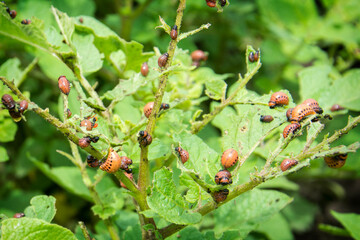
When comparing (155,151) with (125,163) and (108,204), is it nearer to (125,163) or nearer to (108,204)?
(125,163)

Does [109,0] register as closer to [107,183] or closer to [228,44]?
[228,44]

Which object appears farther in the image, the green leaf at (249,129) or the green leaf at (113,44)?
the green leaf at (113,44)

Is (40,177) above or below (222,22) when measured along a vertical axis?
below

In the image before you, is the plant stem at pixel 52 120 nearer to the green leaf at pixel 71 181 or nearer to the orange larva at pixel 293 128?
the orange larva at pixel 293 128

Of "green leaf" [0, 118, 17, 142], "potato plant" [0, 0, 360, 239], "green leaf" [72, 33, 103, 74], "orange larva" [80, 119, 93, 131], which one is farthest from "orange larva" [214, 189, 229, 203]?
"green leaf" [0, 118, 17, 142]

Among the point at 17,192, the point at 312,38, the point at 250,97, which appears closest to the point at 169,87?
the point at 250,97

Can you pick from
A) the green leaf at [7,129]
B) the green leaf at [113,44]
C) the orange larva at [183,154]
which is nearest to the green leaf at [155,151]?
the orange larva at [183,154]

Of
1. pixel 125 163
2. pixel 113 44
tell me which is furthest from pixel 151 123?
pixel 113 44

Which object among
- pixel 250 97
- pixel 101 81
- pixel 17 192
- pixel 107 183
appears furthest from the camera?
pixel 101 81
